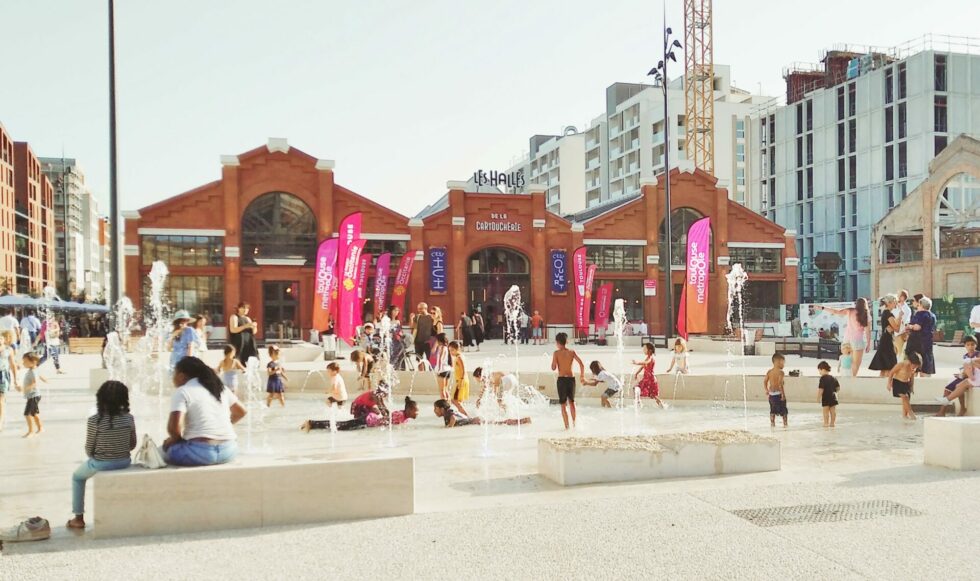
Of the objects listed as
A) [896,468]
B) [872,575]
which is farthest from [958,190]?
[872,575]

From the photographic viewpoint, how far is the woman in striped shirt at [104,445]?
19.6 feet

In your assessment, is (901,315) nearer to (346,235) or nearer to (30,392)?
(346,235)

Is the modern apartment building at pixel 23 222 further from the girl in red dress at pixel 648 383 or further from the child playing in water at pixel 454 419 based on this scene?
the girl in red dress at pixel 648 383

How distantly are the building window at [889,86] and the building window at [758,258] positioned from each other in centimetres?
2155

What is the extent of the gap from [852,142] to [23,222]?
252ft

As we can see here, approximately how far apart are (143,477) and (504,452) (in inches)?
185

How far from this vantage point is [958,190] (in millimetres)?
53281

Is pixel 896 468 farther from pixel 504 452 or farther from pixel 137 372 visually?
pixel 137 372

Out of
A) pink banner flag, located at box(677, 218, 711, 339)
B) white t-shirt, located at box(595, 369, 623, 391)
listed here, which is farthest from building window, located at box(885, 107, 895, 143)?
white t-shirt, located at box(595, 369, 623, 391)

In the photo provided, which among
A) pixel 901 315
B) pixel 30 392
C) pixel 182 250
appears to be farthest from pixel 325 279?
pixel 182 250

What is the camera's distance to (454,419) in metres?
11.7

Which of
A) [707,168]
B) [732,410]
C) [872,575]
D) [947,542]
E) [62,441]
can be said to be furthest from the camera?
[707,168]

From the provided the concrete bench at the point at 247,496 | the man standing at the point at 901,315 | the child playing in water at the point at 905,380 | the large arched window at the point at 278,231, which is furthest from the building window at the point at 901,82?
the concrete bench at the point at 247,496

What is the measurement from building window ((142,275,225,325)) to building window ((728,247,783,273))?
27227 millimetres
